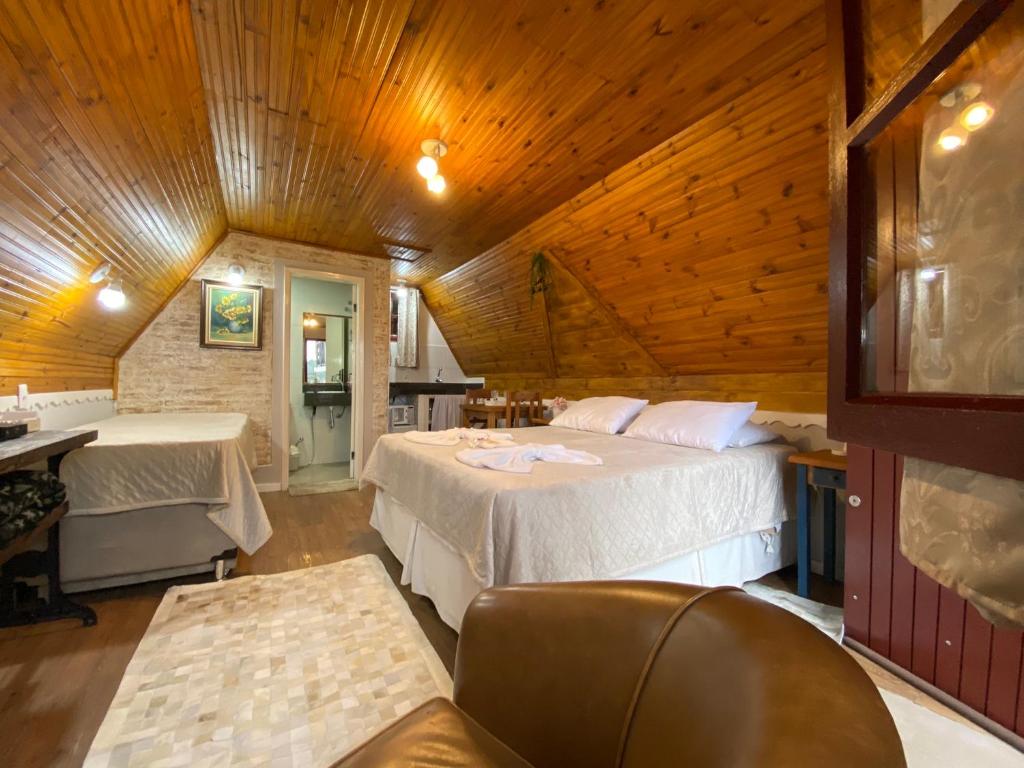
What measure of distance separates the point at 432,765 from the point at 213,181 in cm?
343

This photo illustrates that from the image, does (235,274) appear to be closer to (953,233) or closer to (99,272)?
(99,272)

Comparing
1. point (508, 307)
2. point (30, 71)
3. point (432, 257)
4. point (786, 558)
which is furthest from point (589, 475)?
point (432, 257)

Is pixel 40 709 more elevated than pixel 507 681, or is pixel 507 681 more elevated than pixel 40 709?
pixel 507 681

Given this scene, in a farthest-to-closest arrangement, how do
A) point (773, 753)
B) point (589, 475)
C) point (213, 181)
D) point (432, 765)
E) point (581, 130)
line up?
point (213, 181), point (581, 130), point (589, 475), point (432, 765), point (773, 753)

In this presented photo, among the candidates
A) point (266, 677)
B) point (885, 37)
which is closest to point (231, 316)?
point (266, 677)

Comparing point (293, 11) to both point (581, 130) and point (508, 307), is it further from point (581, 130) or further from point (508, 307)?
point (508, 307)

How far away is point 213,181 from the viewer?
9.20 ft

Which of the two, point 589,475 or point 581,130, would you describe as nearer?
point 589,475

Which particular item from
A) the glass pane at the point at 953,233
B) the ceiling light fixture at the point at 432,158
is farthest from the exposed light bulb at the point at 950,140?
the ceiling light fixture at the point at 432,158

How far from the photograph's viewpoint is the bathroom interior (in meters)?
5.11

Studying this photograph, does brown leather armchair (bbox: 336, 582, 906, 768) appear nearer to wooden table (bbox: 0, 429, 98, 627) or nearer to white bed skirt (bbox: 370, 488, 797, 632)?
white bed skirt (bbox: 370, 488, 797, 632)

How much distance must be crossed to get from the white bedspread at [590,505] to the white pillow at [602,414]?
2.10 feet

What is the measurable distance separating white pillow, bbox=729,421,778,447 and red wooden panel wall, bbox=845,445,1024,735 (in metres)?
0.64

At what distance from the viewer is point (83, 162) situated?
5.37 feet
